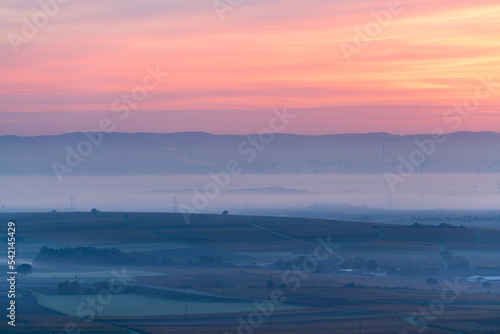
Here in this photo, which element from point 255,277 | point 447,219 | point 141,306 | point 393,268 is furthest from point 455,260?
point 447,219

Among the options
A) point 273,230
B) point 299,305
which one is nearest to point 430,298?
point 299,305

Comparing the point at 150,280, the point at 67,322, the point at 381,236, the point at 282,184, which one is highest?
the point at 282,184

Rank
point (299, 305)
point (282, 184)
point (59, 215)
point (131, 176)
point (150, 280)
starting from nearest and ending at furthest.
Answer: point (299, 305) → point (150, 280) → point (59, 215) → point (282, 184) → point (131, 176)

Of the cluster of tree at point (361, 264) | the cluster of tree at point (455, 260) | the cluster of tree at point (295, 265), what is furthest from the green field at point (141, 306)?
the cluster of tree at point (455, 260)

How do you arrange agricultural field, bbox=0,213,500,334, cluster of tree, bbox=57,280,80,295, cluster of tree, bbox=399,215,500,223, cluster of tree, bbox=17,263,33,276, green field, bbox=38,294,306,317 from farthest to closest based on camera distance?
cluster of tree, bbox=399,215,500,223, cluster of tree, bbox=17,263,33,276, cluster of tree, bbox=57,280,80,295, green field, bbox=38,294,306,317, agricultural field, bbox=0,213,500,334

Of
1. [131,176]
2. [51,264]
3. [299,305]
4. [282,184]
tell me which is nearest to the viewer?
[299,305]

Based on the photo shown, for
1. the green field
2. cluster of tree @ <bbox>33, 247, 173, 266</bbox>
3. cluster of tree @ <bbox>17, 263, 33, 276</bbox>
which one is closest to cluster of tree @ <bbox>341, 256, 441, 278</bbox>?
cluster of tree @ <bbox>33, 247, 173, 266</bbox>

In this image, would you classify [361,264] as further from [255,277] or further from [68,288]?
[68,288]

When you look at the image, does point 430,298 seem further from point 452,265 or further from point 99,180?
point 99,180

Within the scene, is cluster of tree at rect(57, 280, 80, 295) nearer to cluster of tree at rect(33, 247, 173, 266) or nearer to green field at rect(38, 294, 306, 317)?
green field at rect(38, 294, 306, 317)
